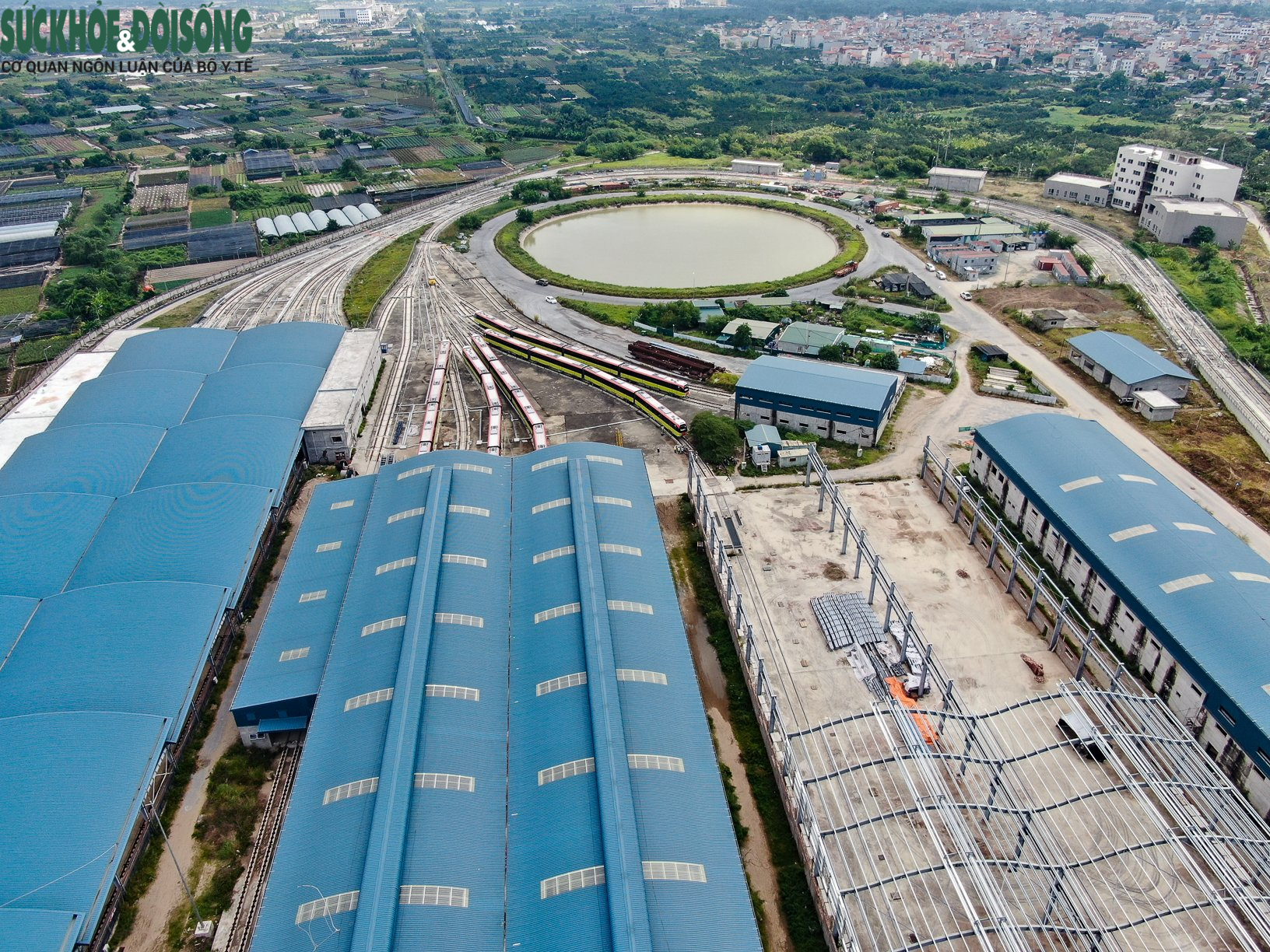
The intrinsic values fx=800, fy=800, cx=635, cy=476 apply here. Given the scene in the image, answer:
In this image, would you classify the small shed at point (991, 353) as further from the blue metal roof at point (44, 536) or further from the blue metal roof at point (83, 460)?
the blue metal roof at point (44, 536)

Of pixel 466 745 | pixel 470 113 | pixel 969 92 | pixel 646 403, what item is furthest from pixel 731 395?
pixel 969 92

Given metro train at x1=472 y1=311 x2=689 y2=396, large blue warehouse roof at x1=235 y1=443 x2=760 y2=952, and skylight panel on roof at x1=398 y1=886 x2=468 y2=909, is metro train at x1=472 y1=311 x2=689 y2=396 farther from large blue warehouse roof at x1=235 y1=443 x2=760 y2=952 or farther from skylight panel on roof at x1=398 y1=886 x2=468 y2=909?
skylight panel on roof at x1=398 y1=886 x2=468 y2=909

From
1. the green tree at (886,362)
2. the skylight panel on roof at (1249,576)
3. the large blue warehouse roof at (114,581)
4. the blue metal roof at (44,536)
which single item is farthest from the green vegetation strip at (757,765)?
the blue metal roof at (44,536)

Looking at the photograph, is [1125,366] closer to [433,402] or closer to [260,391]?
[433,402]

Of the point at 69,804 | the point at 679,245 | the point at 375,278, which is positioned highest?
the point at 679,245

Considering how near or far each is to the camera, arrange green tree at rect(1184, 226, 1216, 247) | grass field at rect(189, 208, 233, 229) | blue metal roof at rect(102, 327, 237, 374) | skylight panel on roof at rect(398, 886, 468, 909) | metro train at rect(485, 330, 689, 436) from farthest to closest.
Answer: grass field at rect(189, 208, 233, 229) < green tree at rect(1184, 226, 1216, 247) < blue metal roof at rect(102, 327, 237, 374) < metro train at rect(485, 330, 689, 436) < skylight panel on roof at rect(398, 886, 468, 909)

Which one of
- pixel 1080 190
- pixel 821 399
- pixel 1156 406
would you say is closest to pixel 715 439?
pixel 821 399

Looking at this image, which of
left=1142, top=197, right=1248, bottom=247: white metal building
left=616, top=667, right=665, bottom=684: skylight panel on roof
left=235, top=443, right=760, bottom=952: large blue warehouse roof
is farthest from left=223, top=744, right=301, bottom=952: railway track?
left=1142, top=197, right=1248, bottom=247: white metal building
